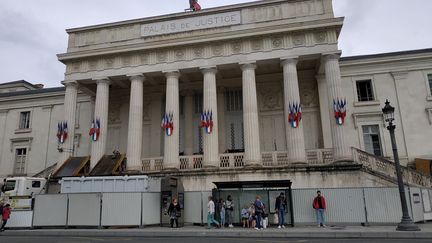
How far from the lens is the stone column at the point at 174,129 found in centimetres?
2314

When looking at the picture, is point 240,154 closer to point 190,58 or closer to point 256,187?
point 256,187

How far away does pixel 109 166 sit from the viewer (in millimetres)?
24094

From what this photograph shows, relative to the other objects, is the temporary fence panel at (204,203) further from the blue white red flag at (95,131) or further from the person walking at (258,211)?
the blue white red flag at (95,131)

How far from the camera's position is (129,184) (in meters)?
17.6

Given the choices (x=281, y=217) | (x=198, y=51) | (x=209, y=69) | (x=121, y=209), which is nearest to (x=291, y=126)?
(x=209, y=69)

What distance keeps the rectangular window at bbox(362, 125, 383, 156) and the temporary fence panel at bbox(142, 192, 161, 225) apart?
1784cm

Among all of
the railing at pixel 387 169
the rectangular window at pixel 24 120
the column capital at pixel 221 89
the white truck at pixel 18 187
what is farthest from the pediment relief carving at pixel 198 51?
the rectangular window at pixel 24 120

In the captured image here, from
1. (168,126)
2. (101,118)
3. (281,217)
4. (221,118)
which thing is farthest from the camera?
(221,118)

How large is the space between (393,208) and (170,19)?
1939 centimetres

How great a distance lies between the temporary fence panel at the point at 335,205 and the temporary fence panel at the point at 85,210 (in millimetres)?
9615

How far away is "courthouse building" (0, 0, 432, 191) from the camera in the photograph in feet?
71.6

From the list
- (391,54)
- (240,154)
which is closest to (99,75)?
(240,154)

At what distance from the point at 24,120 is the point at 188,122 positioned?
18308 millimetres

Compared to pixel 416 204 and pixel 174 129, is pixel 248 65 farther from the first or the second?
pixel 416 204
